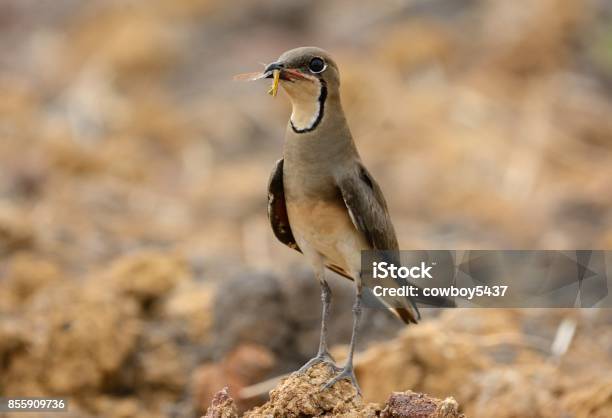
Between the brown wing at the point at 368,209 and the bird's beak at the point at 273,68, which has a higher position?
the bird's beak at the point at 273,68

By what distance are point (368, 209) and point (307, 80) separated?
2.15 ft

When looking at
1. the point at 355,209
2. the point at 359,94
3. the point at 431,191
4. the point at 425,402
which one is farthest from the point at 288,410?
the point at 359,94

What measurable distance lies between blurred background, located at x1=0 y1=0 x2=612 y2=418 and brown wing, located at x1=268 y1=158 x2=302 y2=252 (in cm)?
125

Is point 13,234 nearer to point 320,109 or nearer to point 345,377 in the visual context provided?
point 320,109

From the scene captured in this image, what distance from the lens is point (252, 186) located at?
1168cm

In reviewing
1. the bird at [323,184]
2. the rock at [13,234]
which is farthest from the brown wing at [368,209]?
the rock at [13,234]

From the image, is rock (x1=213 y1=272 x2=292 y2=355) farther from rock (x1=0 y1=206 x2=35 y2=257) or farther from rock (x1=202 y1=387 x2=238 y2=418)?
rock (x1=0 y1=206 x2=35 y2=257)

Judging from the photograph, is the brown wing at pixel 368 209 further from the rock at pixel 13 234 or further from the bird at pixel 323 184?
the rock at pixel 13 234

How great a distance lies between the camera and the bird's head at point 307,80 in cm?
494

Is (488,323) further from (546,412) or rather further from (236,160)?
(236,160)

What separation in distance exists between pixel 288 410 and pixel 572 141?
9257mm

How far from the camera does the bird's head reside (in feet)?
16.2

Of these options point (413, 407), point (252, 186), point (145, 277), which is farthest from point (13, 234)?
point (413, 407)

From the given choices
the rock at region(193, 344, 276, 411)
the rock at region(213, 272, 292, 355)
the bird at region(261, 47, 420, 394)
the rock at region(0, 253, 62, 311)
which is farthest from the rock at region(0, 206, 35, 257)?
the bird at region(261, 47, 420, 394)
